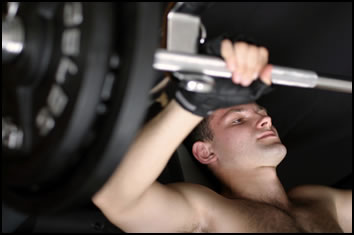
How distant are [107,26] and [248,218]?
0.75 m

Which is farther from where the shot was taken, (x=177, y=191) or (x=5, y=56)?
(x=177, y=191)

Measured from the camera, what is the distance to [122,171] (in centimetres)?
101

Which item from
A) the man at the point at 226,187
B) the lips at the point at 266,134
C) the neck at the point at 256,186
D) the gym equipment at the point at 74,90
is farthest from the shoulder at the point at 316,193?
the gym equipment at the point at 74,90

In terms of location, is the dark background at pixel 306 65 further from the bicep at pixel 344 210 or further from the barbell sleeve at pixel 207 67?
the barbell sleeve at pixel 207 67

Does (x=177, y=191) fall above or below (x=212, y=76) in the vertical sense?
below

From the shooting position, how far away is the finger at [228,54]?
85 cm

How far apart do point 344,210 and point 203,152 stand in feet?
1.68

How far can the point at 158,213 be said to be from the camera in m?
1.13

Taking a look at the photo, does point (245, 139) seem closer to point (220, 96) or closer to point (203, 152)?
point (203, 152)

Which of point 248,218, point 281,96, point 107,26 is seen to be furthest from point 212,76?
point 281,96

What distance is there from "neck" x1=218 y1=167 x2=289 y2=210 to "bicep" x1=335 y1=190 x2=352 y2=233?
0.19 m

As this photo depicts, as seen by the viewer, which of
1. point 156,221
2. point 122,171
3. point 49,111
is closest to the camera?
point 49,111

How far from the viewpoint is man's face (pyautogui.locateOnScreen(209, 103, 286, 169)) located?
1.47 m

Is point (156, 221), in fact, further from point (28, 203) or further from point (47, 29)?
point (47, 29)
